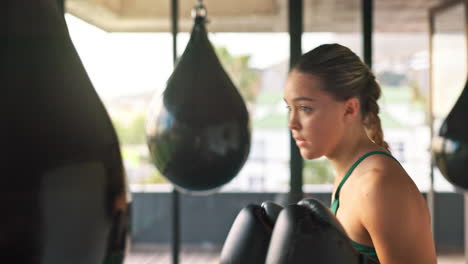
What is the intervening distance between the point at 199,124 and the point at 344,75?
1.14 feet

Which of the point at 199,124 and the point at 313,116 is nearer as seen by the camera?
the point at 313,116

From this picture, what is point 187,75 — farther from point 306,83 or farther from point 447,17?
point 447,17

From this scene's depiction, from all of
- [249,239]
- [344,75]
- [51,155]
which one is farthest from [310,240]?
[344,75]

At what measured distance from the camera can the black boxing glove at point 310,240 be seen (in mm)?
587

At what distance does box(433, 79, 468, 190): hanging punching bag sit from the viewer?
136cm

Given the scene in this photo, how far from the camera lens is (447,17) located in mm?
3438

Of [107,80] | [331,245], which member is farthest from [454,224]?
[331,245]

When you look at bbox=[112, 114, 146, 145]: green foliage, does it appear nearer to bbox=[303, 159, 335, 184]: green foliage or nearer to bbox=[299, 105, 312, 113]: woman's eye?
bbox=[303, 159, 335, 184]: green foliage

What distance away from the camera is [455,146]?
1.38m

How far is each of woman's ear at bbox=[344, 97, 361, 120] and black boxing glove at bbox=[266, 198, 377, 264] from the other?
1.55 feet

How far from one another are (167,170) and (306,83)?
389mm

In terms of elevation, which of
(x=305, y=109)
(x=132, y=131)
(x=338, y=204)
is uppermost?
(x=305, y=109)

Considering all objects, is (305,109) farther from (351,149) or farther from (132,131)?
(132,131)

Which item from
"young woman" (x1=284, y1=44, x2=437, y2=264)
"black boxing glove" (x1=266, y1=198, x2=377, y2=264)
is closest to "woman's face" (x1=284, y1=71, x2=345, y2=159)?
"young woman" (x1=284, y1=44, x2=437, y2=264)
